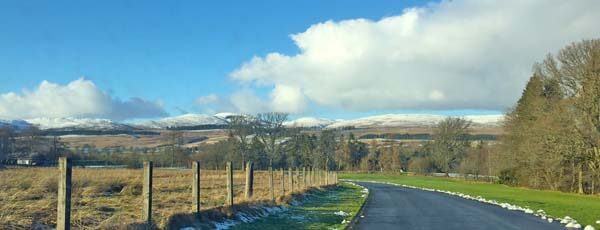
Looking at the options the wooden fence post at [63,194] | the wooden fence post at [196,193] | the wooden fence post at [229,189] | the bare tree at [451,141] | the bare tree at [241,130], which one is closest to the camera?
the wooden fence post at [63,194]

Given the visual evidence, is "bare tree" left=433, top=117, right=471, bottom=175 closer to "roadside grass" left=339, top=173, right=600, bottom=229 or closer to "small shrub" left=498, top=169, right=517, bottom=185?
"small shrub" left=498, top=169, right=517, bottom=185

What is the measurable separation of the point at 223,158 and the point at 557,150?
45.3 metres

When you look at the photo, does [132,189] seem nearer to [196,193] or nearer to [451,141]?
[196,193]

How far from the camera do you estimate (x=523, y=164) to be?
68812 millimetres

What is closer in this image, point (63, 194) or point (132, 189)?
point (63, 194)

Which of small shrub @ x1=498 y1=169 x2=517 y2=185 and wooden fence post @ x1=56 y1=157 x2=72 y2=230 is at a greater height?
wooden fence post @ x1=56 y1=157 x2=72 y2=230

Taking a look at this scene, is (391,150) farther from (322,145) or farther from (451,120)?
(451,120)

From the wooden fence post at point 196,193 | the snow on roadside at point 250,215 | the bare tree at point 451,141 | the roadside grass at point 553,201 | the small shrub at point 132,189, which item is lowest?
the roadside grass at point 553,201

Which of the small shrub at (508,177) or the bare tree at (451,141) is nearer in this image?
the small shrub at (508,177)

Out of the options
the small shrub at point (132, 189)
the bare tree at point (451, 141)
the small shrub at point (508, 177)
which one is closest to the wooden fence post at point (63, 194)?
the small shrub at point (132, 189)

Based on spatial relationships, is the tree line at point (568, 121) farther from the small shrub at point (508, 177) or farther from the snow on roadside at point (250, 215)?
the snow on roadside at point (250, 215)

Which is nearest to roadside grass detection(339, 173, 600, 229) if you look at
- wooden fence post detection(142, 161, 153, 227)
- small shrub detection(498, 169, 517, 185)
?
small shrub detection(498, 169, 517, 185)

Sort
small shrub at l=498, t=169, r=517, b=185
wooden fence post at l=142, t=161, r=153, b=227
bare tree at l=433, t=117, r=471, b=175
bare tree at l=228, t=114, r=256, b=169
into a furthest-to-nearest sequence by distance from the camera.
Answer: bare tree at l=433, t=117, r=471, b=175
bare tree at l=228, t=114, r=256, b=169
small shrub at l=498, t=169, r=517, b=185
wooden fence post at l=142, t=161, r=153, b=227

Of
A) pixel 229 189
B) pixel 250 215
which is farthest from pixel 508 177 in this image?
pixel 229 189
